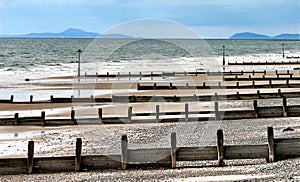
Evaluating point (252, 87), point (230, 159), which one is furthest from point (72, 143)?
point (252, 87)

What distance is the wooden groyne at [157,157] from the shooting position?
578 inches

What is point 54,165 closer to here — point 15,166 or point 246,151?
point 15,166

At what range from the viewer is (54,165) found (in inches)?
578

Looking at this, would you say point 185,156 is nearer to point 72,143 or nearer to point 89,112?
point 72,143

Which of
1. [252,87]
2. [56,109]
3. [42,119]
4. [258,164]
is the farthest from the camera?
[252,87]

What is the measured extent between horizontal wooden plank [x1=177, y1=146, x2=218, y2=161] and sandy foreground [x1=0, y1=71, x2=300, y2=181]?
13.1 inches

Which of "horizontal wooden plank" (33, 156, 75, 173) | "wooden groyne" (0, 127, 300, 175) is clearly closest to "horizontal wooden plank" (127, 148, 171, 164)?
"wooden groyne" (0, 127, 300, 175)

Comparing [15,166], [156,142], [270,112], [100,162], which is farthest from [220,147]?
[270,112]

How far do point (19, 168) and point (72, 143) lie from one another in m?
5.55

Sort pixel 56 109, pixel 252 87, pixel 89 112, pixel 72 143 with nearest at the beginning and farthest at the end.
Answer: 1. pixel 72 143
2. pixel 89 112
3. pixel 56 109
4. pixel 252 87

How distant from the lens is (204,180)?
13.1 meters

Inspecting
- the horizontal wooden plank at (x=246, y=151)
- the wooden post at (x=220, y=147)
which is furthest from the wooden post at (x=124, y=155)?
the horizontal wooden plank at (x=246, y=151)

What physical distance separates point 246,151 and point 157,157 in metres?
2.86

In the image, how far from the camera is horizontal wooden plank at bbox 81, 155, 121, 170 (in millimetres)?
14805
